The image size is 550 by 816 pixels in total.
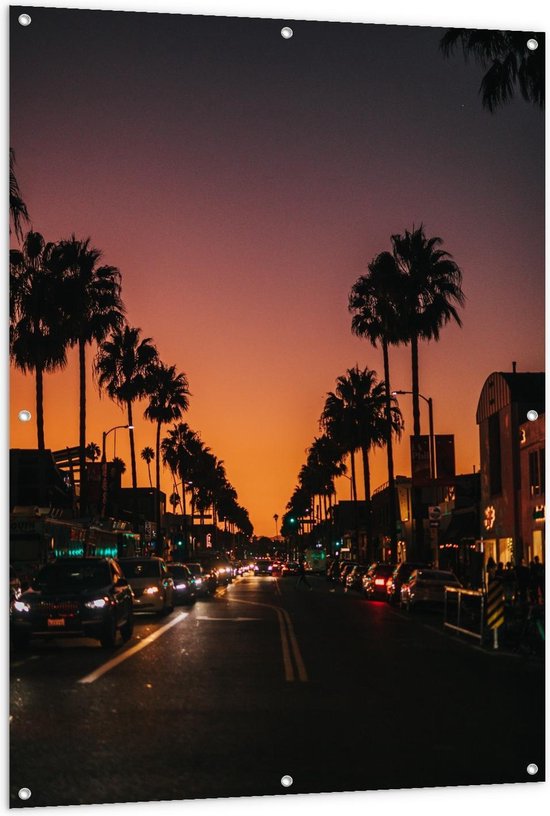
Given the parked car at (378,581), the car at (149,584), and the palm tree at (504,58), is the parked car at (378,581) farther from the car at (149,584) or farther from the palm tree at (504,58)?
the palm tree at (504,58)

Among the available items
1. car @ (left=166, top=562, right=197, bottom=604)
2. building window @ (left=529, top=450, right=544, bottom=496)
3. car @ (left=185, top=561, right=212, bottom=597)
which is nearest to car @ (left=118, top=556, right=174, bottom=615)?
car @ (left=166, top=562, right=197, bottom=604)

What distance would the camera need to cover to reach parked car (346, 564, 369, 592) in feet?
195

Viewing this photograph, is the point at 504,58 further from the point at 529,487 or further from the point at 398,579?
the point at 529,487

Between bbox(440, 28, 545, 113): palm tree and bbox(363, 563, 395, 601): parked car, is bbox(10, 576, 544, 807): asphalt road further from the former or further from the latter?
bbox(363, 563, 395, 601): parked car

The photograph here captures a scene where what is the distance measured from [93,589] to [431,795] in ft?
51.7

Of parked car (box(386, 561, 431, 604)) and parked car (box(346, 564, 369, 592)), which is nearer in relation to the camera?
parked car (box(386, 561, 431, 604))

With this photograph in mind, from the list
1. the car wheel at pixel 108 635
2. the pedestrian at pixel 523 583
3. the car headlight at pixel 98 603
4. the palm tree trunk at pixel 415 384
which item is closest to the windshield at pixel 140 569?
the pedestrian at pixel 523 583

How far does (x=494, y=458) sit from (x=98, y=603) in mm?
32647

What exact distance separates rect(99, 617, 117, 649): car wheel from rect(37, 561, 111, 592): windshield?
1.12 metres


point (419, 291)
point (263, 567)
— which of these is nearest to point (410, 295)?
point (419, 291)

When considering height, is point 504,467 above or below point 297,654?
above

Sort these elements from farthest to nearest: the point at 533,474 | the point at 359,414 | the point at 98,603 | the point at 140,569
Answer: the point at 359,414 → the point at 533,474 → the point at 140,569 → the point at 98,603

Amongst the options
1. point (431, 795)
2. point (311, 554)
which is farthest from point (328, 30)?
point (311, 554)

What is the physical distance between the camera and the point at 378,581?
4834cm
